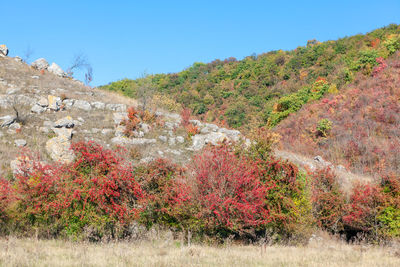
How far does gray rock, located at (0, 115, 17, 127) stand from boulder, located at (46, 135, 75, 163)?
11.0 ft

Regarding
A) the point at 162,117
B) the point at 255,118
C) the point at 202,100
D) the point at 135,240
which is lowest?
the point at 135,240

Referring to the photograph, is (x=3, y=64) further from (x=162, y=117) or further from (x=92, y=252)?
(x=92, y=252)

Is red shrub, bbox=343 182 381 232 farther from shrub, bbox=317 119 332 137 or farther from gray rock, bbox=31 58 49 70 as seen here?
gray rock, bbox=31 58 49 70

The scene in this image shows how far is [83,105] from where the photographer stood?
20703mm

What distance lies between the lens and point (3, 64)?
86.8 feet

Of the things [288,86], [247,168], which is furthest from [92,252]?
[288,86]

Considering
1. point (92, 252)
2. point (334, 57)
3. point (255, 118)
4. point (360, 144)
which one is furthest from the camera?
point (334, 57)

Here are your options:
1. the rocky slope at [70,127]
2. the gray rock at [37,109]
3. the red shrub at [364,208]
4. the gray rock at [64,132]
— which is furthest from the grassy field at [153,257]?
the gray rock at [37,109]

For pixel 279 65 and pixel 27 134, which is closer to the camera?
pixel 27 134

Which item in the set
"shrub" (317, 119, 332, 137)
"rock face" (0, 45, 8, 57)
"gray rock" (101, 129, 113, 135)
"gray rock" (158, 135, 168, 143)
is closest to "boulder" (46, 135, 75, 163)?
"gray rock" (101, 129, 113, 135)

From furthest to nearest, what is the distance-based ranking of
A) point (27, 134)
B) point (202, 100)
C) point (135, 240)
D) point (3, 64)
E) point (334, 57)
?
point (202, 100), point (334, 57), point (3, 64), point (27, 134), point (135, 240)

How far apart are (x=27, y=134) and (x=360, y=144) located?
21317mm

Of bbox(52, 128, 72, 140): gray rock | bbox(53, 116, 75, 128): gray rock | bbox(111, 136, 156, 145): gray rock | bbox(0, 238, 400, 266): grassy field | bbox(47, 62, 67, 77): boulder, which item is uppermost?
bbox(47, 62, 67, 77): boulder

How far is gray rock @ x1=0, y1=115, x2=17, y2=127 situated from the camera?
15.8 metres
